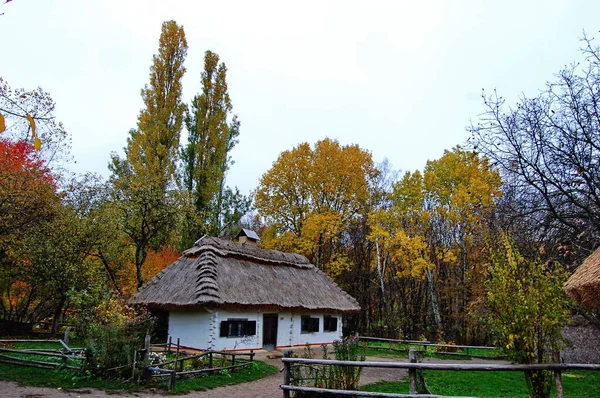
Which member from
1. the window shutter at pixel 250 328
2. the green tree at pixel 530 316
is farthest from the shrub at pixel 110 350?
the green tree at pixel 530 316

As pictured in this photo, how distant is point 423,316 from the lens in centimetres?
2655

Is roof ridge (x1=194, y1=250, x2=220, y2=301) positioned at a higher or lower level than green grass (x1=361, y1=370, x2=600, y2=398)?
higher

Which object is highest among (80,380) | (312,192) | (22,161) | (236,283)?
(312,192)

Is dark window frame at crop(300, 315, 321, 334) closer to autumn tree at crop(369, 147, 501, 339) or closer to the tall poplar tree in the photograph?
autumn tree at crop(369, 147, 501, 339)

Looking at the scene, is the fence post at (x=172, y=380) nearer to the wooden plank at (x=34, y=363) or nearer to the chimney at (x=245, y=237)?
the wooden plank at (x=34, y=363)

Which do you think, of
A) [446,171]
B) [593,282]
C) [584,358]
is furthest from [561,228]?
[446,171]

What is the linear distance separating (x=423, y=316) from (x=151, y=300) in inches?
656

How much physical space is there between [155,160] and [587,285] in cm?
2128

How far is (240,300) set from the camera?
16641 millimetres

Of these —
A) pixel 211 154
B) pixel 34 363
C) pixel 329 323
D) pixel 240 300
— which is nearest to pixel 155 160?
pixel 211 154

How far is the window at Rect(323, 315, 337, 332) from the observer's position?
73.2 ft

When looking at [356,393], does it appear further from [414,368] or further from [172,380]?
[172,380]

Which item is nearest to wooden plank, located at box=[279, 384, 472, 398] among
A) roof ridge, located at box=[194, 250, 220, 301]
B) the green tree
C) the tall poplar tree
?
the green tree

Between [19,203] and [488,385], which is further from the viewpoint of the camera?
[19,203]
